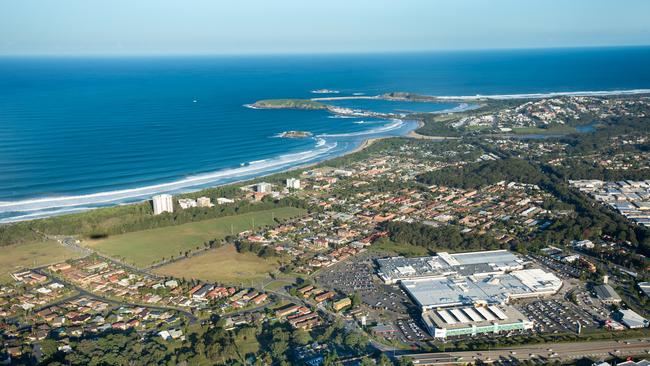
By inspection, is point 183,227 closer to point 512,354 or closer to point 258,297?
point 258,297

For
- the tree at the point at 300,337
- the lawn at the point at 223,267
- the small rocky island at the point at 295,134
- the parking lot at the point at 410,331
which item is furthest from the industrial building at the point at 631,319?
the small rocky island at the point at 295,134

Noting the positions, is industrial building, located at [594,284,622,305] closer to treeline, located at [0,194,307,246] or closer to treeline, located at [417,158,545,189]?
treeline, located at [417,158,545,189]

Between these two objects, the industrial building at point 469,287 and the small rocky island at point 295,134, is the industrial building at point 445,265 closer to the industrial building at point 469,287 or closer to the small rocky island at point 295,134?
the industrial building at point 469,287

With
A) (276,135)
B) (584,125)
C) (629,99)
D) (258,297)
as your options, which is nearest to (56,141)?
(276,135)

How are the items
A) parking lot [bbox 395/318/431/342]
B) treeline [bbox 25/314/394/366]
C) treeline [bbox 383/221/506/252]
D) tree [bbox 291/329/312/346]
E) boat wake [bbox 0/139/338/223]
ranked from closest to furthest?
1. treeline [bbox 25/314/394/366]
2. tree [bbox 291/329/312/346]
3. parking lot [bbox 395/318/431/342]
4. treeline [bbox 383/221/506/252]
5. boat wake [bbox 0/139/338/223]

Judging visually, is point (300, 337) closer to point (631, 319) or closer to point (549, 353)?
point (549, 353)

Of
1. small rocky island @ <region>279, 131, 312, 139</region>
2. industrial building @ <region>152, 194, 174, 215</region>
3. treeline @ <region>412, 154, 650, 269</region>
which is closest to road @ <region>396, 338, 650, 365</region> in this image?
treeline @ <region>412, 154, 650, 269</region>
